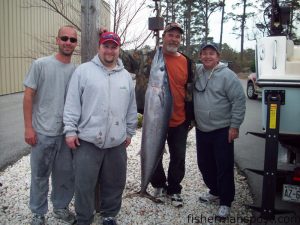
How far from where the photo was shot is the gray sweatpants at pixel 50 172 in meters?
3.68

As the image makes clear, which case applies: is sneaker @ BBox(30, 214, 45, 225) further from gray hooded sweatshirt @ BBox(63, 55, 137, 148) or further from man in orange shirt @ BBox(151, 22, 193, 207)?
man in orange shirt @ BBox(151, 22, 193, 207)

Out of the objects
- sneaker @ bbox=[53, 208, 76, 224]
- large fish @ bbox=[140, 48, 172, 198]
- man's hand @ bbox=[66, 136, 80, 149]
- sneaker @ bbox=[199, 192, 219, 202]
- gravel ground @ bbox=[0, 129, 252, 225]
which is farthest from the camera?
sneaker @ bbox=[199, 192, 219, 202]

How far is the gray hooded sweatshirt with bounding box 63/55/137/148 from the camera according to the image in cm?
338

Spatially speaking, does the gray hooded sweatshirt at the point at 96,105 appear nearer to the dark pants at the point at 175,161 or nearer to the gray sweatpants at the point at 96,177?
the gray sweatpants at the point at 96,177

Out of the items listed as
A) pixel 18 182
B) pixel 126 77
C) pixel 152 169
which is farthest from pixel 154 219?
pixel 18 182

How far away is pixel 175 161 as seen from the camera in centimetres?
453

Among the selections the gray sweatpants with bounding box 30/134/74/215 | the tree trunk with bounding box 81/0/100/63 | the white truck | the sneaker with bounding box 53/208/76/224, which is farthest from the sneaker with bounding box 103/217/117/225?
the tree trunk with bounding box 81/0/100/63

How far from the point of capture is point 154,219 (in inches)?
167

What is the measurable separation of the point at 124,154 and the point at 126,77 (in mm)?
751

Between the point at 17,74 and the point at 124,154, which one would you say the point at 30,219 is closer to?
the point at 124,154

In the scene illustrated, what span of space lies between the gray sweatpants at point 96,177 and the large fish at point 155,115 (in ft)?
0.96

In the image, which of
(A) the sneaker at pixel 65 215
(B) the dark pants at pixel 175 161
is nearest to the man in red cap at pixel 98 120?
(A) the sneaker at pixel 65 215

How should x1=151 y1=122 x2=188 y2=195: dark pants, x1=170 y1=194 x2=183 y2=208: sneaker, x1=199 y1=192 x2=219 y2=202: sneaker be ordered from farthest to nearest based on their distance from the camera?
x1=199 y1=192 x2=219 y2=202: sneaker → x1=170 y1=194 x2=183 y2=208: sneaker → x1=151 y1=122 x2=188 y2=195: dark pants

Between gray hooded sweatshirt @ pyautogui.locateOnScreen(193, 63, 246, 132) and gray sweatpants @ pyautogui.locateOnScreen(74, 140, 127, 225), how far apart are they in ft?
3.51
